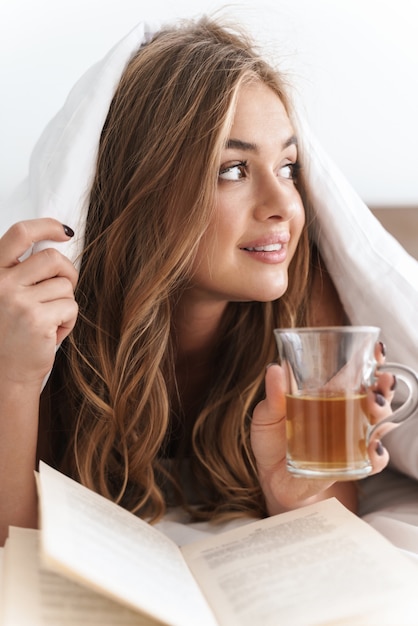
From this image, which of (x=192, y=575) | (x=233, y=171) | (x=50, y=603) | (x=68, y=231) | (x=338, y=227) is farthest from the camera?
(x=338, y=227)

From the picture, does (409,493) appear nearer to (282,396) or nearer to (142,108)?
(282,396)

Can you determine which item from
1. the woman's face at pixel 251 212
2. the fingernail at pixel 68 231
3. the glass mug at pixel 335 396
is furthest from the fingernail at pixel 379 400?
the fingernail at pixel 68 231

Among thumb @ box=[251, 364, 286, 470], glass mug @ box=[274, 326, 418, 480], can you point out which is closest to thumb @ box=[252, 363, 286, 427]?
thumb @ box=[251, 364, 286, 470]

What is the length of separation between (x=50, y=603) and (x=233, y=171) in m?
0.71

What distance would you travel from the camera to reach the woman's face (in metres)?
1.19

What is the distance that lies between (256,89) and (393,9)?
1.76 feet

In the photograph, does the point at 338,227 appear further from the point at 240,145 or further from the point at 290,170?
the point at 240,145

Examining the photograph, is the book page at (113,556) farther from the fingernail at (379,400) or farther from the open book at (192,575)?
the fingernail at (379,400)

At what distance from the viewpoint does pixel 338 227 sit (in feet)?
4.28

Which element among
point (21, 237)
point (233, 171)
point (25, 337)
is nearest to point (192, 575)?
point (25, 337)

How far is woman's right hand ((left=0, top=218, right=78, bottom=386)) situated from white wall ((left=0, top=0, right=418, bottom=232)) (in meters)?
0.62

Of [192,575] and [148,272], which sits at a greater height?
[148,272]

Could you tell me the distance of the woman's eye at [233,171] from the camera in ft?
3.93

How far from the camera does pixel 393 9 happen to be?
5.27 ft
